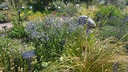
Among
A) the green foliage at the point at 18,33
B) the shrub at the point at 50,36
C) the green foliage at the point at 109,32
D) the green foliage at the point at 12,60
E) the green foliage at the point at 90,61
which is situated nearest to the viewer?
the green foliage at the point at 90,61

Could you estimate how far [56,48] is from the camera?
194 inches

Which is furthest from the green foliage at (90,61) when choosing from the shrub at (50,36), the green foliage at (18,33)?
the green foliage at (18,33)

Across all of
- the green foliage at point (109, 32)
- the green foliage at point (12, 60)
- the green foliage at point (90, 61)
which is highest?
the green foliage at point (90, 61)

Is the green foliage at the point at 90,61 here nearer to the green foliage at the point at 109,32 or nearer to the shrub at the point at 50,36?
the shrub at the point at 50,36

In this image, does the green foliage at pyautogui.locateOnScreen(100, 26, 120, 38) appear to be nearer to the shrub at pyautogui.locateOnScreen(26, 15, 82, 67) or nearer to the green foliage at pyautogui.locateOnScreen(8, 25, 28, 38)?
the shrub at pyautogui.locateOnScreen(26, 15, 82, 67)

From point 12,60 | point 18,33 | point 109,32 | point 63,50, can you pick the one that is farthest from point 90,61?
point 18,33

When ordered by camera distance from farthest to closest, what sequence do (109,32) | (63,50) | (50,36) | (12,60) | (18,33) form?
(18,33), (109,32), (50,36), (63,50), (12,60)

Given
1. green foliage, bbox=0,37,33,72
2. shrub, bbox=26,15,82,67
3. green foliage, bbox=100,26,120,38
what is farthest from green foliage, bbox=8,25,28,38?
green foliage, bbox=0,37,33,72

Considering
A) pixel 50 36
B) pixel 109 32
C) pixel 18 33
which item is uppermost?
pixel 50 36

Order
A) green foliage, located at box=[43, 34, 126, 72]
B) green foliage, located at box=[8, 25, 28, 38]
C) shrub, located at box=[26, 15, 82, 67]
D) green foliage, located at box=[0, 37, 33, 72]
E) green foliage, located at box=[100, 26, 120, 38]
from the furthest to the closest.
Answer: green foliage, located at box=[8, 25, 28, 38] → green foliage, located at box=[100, 26, 120, 38] → shrub, located at box=[26, 15, 82, 67] → green foliage, located at box=[0, 37, 33, 72] → green foliage, located at box=[43, 34, 126, 72]

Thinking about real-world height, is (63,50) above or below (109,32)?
above

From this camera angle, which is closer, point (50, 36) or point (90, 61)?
point (90, 61)

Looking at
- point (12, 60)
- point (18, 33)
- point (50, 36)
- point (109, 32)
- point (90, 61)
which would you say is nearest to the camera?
point (90, 61)

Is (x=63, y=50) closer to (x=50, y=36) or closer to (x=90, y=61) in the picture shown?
(x=50, y=36)
